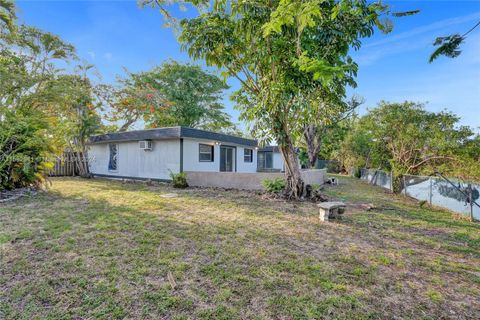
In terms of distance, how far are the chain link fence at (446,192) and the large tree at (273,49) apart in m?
4.08

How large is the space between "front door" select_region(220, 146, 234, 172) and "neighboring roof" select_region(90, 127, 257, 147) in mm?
590

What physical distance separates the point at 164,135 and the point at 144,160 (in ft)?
7.07

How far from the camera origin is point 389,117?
9.92 meters

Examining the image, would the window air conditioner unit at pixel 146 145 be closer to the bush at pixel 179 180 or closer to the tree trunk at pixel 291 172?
the bush at pixel 179 180

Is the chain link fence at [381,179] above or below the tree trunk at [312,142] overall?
below

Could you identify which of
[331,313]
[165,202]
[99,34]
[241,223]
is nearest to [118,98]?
[99,34]

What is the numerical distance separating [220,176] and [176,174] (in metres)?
1.93

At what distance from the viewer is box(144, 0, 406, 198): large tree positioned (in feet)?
15.8

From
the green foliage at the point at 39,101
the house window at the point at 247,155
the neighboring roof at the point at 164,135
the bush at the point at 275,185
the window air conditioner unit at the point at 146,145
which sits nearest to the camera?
the green foliage at the point at 39,101

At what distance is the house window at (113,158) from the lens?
41.6ft

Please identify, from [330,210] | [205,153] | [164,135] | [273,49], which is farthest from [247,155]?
[330,210]

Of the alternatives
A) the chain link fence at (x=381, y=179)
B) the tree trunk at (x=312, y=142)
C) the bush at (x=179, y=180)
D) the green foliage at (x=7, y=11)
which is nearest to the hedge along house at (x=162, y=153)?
the bush at (x=179, y=180)

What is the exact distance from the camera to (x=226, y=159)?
1301 centimetres

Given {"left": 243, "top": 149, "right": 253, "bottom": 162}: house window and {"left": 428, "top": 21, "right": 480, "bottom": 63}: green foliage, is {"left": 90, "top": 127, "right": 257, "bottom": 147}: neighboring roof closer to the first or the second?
{"left": 243, "top": 149, "right": 253, "bottom": 162}: house window
